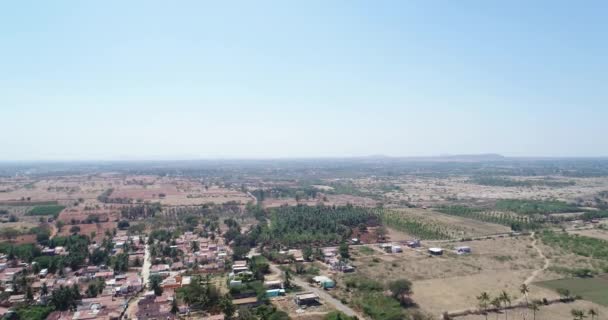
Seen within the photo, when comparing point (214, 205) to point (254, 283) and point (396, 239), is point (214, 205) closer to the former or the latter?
point (396, 239)

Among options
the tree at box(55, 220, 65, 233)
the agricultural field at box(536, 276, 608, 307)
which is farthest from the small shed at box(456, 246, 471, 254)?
the tree at box(55, 220, 65, 233)

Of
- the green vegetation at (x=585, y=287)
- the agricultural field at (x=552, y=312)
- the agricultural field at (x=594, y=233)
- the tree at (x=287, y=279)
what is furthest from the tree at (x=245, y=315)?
the agricultural field at (x=594, y=233)

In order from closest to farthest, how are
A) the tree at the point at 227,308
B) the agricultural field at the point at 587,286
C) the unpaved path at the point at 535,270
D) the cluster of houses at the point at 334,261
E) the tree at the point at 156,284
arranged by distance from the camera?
the tree at the point at 227,308
the unpaved path at the point at 535,270
the agricultural field at the point at 587,286
the tree at the point at 156,284
the cluster of houses at the point at 334,261

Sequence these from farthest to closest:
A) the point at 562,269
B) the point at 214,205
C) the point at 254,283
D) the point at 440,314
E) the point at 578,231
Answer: the point at 214,205 < the point at 578,231 < the point at 562,269 < the point at 254,283 < the point at 440,314

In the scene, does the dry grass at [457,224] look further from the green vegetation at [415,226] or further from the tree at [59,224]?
the tree at [59,224]

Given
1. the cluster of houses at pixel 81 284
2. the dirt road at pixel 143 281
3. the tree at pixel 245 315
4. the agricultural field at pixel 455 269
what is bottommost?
the dirt road at pixel 143 281

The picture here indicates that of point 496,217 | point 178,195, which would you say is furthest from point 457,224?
point 178,195

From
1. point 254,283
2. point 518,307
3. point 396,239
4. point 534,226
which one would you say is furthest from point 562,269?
point 254,283

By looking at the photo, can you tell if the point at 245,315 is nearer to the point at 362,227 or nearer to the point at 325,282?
the point at 325,282
